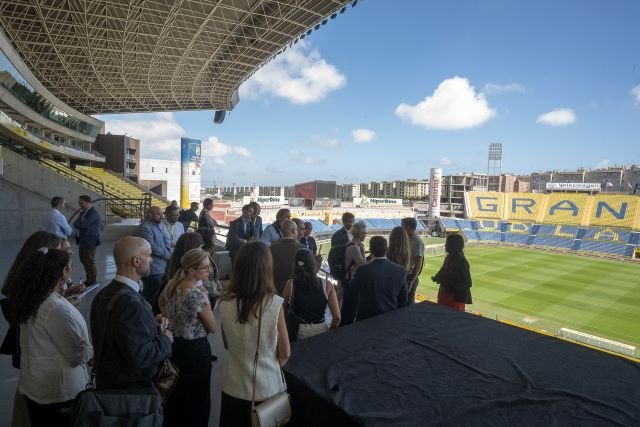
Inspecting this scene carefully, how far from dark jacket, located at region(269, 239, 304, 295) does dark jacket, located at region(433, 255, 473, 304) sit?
1.98m

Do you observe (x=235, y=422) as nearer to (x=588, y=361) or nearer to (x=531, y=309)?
(x=588, y=361)

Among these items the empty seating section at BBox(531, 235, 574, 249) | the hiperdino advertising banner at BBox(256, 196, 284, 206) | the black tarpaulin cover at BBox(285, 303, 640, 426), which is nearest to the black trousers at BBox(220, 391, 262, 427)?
the black tarpaulin cover at BBox(285, 303, 640, 426)

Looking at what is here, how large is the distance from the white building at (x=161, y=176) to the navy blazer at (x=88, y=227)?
175 ft

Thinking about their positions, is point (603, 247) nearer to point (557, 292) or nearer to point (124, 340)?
point (557, 292)

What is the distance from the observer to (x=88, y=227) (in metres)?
5.88

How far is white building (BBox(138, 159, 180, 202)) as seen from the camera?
5510 centimetres

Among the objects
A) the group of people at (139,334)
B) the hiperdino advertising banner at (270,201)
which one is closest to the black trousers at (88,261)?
the group of people at (139,334)

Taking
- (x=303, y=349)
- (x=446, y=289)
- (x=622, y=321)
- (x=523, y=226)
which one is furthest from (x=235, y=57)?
(x=523, y=226)

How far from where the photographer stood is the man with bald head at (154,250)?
14.0 feet

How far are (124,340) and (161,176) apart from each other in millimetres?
60715

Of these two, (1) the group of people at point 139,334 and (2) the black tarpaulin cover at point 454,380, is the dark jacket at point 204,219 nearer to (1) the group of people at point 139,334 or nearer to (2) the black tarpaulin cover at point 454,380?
(1) the group of people at point 139,334

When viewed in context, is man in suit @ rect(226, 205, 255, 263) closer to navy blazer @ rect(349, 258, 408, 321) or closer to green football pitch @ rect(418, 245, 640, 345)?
navy blazer @ rect(349, 258, 408, 321)

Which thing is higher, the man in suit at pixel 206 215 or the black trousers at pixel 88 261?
→ the man in suit at pixel 206 215

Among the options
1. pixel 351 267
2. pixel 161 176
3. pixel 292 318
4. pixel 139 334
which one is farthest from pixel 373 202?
pixel 139 334
